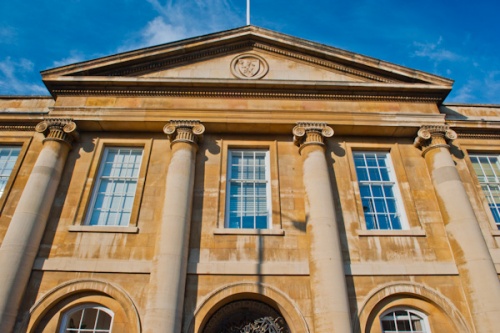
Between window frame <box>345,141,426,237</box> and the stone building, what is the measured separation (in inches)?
2.4

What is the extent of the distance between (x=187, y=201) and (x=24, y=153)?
19.8ft

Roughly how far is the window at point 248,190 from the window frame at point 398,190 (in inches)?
107

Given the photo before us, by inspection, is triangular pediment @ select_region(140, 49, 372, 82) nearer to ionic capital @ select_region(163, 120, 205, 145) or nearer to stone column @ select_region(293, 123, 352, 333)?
ionic capital @ select_region(163, 120, 205, 145)

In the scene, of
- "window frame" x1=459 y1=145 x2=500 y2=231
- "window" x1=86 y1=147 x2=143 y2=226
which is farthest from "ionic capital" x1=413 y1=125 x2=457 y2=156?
"window" x1=86 y1=147 x2=143 y2=226

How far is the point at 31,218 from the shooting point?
34.2 feet

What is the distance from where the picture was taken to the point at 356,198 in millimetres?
11500

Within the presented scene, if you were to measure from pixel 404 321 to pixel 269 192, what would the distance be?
16.5ft

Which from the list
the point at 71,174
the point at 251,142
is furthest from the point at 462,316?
the point at 71,174

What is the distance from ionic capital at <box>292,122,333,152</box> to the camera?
39.7 feet

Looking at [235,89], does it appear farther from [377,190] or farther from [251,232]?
[377,190]

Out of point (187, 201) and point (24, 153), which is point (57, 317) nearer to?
point (187, 201)

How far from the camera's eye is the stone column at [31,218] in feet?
30.8

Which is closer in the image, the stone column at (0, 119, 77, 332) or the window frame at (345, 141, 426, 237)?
the stone column at (0, 119, 77, 332)

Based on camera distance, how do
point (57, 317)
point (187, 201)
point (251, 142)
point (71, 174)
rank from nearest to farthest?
point (57, 317) → point (187, 201) → point (71, 174) → point (251, 142)
